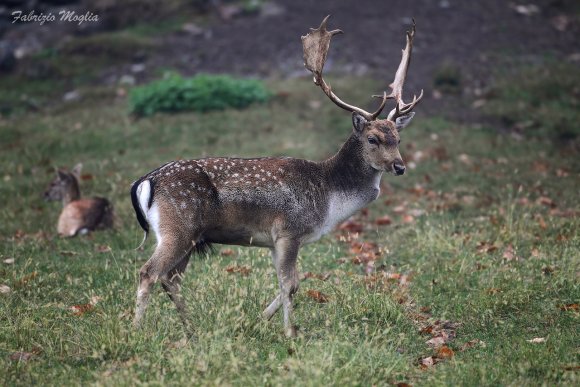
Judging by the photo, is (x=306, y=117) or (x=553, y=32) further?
(x=553, y=32)

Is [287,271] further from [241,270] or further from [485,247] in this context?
[485,247]

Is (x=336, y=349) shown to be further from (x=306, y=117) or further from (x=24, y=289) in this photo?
(x=306, y=117)

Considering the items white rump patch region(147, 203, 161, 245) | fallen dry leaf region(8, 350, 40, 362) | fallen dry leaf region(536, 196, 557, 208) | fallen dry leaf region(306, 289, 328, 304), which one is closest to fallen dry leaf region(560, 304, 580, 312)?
fallen dry leaf region(306, 289, 328, 304)

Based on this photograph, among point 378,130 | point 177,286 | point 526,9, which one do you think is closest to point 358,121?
point 378,130

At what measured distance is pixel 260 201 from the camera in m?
6.67

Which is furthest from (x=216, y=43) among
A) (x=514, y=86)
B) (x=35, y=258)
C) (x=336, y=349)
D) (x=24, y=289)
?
(x=336, y=349)

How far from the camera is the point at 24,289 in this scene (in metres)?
7.18

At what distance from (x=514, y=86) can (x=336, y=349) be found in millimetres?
11459

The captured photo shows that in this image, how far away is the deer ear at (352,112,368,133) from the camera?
7102mm

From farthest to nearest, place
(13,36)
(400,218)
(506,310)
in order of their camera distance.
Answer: (13,36), (400,218), (506,310)

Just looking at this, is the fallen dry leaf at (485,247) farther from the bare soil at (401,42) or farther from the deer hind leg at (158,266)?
the bare soil at (401,42)

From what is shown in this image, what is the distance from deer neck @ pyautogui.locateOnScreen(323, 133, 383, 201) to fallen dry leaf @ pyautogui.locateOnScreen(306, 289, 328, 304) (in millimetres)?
922

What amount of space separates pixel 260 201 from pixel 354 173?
1020mm

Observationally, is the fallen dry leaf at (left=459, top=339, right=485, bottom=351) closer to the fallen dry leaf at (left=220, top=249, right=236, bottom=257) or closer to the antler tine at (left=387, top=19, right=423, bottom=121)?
the antler tine at (left=387, top=19, right=423, bottom=121)
